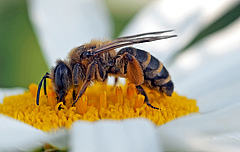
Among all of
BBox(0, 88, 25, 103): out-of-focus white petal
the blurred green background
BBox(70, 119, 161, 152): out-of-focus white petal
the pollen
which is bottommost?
BBox(70, 119, 161, 152): out-of-focus white petal

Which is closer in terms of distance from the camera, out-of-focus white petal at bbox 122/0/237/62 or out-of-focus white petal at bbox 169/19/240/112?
out-of-focus white petal at bbox 169/19/240/112

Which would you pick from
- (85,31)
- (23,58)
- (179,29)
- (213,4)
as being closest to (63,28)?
(85,31)

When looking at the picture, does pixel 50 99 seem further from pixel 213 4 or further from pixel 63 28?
pixel 213 4

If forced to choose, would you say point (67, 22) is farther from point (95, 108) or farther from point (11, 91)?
point (95, 108)

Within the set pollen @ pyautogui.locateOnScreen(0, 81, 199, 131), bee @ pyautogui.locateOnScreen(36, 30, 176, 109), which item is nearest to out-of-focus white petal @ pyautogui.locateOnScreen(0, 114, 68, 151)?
pollen @ pyautogui.locateOnScreen(0, 81, 199, 131)

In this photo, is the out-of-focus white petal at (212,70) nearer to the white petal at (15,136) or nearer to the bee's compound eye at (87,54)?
the bee's compound eye at (87,54)

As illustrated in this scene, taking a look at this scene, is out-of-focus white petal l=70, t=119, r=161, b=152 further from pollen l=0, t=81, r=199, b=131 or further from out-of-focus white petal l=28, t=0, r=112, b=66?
out-of-focus white petal l=28, t=0, r=112, b=66
